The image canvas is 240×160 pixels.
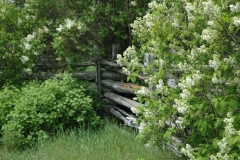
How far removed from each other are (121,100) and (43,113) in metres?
1.26

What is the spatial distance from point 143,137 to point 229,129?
1.26m

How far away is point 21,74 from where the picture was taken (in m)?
7.36

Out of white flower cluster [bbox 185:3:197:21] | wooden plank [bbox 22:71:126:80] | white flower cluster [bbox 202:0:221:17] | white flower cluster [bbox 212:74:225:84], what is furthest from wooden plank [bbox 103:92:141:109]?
white flower cluster [bbox 202:0:221:17]

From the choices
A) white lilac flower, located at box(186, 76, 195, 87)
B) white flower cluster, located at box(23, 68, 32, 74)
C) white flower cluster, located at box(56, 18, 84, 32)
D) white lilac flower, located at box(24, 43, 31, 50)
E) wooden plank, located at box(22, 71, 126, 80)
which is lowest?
wooden plank, located at box(22, 71, 126, 80)

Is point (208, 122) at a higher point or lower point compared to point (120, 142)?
higher

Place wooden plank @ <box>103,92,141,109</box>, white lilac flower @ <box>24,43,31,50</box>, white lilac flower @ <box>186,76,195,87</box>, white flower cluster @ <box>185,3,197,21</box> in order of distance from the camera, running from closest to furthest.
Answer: white lilac flower @ <box>186,76,195,87</box>
white flower cluster @ <box>185,3,197,21</box>
wooden plank @ <box>103,92,141,109</box>
white lilac flower @ <box>24,43,31,50</box>

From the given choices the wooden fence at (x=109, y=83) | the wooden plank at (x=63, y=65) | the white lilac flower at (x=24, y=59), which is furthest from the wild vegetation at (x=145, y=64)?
the wooden fence at (x=109, y=83)

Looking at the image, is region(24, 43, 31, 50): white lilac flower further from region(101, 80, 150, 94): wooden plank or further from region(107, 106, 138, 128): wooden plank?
region(107, 106, 138, 128): wooden plank

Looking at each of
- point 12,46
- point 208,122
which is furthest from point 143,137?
point 12,46

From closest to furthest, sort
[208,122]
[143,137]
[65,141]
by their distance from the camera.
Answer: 1. [208,122]
2. [143,137]
3. [65,141]

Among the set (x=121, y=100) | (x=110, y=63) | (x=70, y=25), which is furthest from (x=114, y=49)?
(x=121, y=100)

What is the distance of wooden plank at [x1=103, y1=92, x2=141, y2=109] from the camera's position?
5.96 meters

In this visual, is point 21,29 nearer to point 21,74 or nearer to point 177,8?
point 21,74

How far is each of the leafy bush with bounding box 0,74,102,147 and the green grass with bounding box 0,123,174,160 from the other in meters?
0.19
